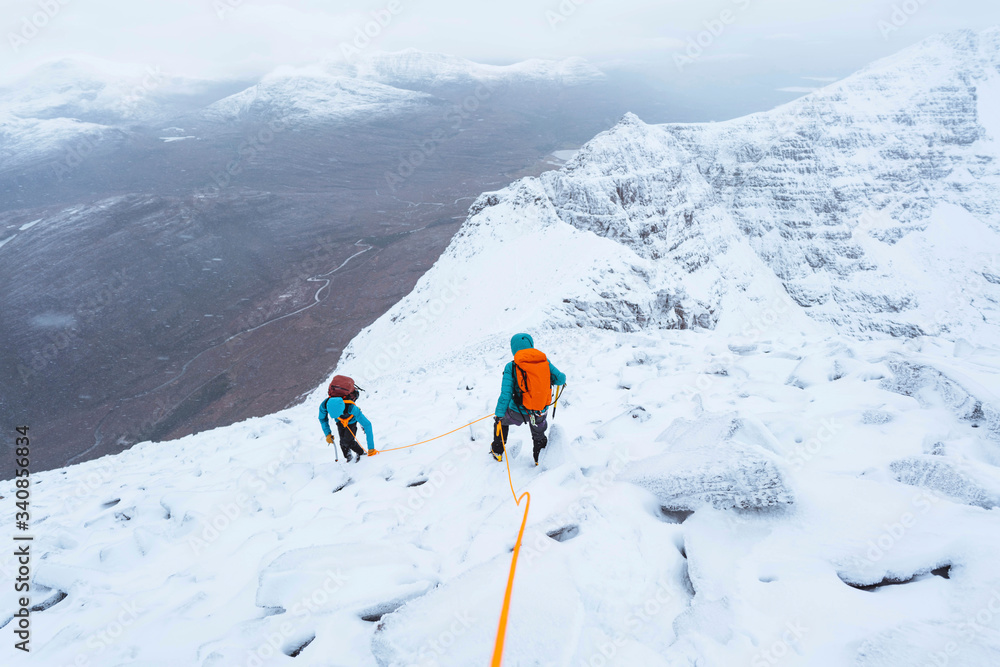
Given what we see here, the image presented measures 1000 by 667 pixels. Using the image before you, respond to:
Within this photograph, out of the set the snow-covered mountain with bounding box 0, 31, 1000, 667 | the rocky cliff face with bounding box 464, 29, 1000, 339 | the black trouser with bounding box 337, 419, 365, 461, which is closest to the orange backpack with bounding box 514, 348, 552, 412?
the snow-covered mountain with bounding box 0, 31, 1000, 667

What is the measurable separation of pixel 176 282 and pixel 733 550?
198 feet

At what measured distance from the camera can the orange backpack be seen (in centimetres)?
455

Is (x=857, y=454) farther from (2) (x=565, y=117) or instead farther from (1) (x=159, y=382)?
(2) (x=565, y=117)

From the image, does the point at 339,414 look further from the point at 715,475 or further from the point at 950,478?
the point at 950,478

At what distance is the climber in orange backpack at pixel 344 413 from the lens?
5945 millimetres

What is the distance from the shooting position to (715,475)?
11.8ft

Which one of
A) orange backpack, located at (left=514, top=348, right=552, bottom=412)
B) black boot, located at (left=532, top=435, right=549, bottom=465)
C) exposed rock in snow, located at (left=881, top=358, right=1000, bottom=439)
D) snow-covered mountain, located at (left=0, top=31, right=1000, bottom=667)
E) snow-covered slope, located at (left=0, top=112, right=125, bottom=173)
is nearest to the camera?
snow-covered mountain, located at (left=0, top=31, right=1000, bottom=667)

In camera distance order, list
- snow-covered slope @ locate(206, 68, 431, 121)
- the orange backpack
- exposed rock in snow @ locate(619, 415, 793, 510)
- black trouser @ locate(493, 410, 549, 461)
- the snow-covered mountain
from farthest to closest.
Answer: snow-covered slope @ locate(206, 68, 431, 121) < black trouser @ locate(493, 410, 549, 461) < the orange backpack < exposed rock in snow @ locate(619, 415, 793, 510) < the snow-covered mountain

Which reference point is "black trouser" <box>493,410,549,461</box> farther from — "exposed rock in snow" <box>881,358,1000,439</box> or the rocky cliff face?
the rocky cliff face

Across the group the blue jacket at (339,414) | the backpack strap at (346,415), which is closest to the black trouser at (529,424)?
the blue jacket at (339,414)

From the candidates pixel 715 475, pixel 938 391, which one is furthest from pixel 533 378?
pixel 938 391

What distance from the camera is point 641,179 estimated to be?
2495cm

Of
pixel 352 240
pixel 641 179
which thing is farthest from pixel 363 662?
pixel 352 240

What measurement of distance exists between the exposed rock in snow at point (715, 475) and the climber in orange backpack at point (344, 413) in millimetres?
3720
